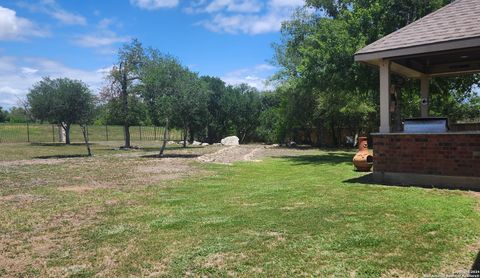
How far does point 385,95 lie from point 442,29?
6.07 feet

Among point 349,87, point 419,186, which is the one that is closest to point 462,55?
point 419,186

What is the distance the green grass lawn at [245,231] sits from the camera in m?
3.97

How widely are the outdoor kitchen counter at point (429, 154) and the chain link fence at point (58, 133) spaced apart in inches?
1191

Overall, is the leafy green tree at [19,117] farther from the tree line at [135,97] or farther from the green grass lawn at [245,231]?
the green grass lawn at [245,231]

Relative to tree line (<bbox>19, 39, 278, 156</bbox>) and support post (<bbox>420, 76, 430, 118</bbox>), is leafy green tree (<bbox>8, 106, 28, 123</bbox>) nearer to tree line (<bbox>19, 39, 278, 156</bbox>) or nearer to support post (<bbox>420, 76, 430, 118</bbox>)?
tree line (<bbox>19, 39, 278, 156</bbox>)

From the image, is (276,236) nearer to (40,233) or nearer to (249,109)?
(40,233)

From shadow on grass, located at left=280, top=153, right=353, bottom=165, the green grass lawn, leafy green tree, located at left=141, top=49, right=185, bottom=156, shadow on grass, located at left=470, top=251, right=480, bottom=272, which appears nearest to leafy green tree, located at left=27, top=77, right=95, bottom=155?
leafy green tree, located at left=141, top=49, right=185, bottom=156

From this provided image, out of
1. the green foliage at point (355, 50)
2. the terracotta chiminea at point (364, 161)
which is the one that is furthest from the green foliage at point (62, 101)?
the terracotta chiminea at point (364, 161)

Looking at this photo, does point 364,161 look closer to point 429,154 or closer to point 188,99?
point 429,154

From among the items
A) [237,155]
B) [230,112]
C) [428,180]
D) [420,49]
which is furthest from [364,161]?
[230,112]

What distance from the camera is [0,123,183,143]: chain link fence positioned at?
35562 mm

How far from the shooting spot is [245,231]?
16.9 feet

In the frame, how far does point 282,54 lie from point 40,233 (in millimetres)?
22646

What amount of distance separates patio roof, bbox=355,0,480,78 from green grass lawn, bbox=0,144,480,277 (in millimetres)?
2991
